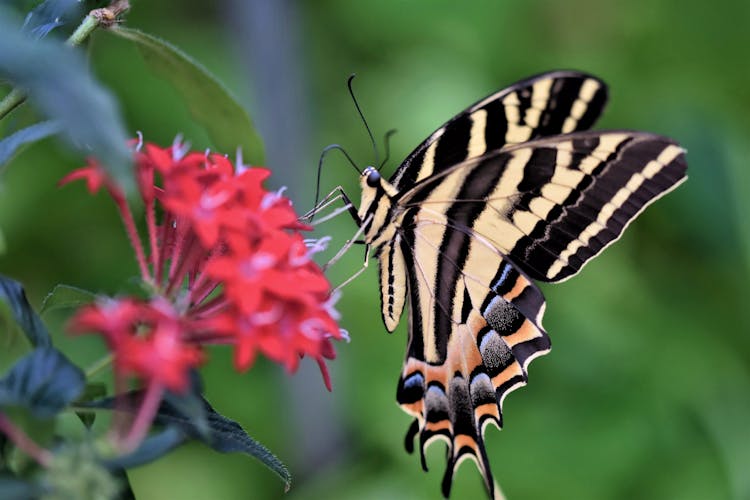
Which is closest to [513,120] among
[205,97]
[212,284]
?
[205,97]

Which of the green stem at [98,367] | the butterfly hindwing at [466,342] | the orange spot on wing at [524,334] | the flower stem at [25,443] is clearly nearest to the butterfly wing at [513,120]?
the butterfly hindwing at [466,342]

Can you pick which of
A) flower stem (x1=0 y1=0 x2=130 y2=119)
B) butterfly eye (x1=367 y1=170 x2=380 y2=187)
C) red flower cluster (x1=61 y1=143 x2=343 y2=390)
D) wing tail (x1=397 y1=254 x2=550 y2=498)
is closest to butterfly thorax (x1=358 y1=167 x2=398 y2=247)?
butterfly eye (x1=367 y1=170 x2=380 y2=187)

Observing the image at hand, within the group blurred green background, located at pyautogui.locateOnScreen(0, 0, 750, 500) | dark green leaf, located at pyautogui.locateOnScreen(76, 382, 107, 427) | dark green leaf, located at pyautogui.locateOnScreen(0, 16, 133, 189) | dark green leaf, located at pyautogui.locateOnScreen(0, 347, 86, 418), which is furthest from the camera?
blurred green background, located at pyautogui.locateOnScreen(0, 0, 750, 500)

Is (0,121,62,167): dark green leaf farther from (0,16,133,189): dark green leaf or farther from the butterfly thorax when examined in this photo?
the butterfly thorax

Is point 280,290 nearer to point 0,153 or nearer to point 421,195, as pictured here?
point 0,153

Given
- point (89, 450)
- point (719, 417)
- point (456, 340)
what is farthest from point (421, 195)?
point (719, 417)

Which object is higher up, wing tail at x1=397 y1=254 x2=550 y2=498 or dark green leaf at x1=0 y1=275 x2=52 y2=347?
dark green leaf at x1=0 y1=275 x2=52 y2=347

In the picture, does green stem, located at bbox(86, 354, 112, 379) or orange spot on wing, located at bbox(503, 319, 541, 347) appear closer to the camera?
green stem, located at bbox(86, 354, 112, 379)
